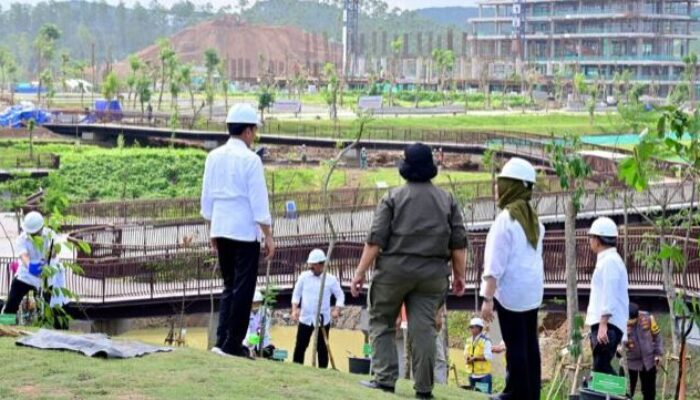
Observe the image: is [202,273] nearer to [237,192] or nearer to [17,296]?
[17,296]

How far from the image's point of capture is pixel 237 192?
406 inches

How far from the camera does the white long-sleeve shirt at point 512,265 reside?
939cm

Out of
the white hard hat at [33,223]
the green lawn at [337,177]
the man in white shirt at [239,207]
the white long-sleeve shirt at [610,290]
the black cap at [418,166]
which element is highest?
the black cap at [418,166]

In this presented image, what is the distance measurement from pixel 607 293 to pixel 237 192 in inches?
118

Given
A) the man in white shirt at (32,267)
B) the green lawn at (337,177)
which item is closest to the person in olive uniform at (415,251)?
the man in white shirt at (32,267)

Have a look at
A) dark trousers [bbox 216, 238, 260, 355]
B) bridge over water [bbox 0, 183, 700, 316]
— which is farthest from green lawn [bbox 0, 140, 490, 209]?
dark trousers [bbox 216, 238, 260, 355]

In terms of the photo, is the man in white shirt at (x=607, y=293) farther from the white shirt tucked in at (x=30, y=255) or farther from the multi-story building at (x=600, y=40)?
the multi-story building at (x=600, y=40)

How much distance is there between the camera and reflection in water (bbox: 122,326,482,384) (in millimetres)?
26219

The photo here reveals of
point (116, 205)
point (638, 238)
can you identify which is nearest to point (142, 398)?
point (638, 238)

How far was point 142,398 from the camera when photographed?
8133mm

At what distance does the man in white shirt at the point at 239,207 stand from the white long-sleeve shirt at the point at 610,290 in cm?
259

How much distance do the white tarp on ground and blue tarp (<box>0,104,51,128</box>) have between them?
5913 centimetres

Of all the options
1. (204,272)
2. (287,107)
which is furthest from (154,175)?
(287,107)

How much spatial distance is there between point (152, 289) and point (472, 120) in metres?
66.6
